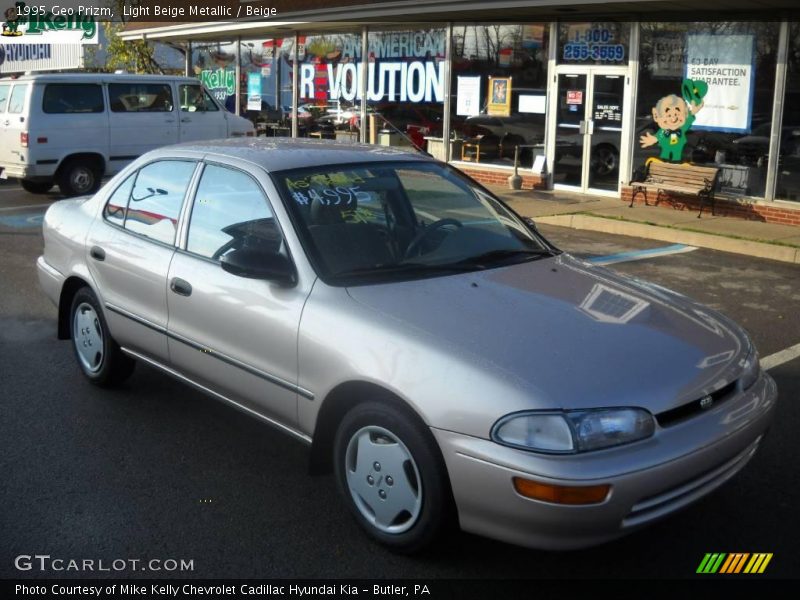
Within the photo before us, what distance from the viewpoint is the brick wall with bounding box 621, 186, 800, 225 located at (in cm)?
1282

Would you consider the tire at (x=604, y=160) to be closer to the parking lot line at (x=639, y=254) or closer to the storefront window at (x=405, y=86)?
the storefront window at (x=405, y=86)

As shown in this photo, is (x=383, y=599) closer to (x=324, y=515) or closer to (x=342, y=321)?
(x=324, y=515)

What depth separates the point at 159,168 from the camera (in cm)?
543

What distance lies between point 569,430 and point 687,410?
0.58 m

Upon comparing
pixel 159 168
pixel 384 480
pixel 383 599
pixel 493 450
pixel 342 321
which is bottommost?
pixel 383 599

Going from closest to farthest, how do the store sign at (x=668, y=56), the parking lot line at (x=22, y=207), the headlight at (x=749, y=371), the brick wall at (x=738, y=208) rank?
the headlight at (x=749, y=371)
the brick wall at (x=738, y=208)
the store sign at (x=668, y=56)
the parking lot line at (x=22, y=207)

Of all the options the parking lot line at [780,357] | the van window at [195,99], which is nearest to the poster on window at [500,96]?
the van window at [195,99]

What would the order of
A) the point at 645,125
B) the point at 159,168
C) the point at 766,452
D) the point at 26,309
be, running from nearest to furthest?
the point at 766,452
the point at 159,168
the point at 26,309
the point at 645,125

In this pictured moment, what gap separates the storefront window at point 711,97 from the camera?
13039 millimetres

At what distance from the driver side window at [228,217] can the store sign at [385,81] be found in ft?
43.6

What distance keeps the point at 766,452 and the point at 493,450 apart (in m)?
2.22

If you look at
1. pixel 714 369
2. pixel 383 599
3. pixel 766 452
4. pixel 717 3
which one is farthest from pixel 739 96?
pixel 383 599

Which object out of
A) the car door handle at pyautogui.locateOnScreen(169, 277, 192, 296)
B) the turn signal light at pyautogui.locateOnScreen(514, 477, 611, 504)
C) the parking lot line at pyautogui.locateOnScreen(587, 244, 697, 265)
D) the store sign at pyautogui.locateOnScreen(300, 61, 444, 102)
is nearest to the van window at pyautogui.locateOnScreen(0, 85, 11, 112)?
the store sign at pyautogui.locateOnScreen(300, 61, 444, 102)

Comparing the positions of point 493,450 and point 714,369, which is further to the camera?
point 714,369
